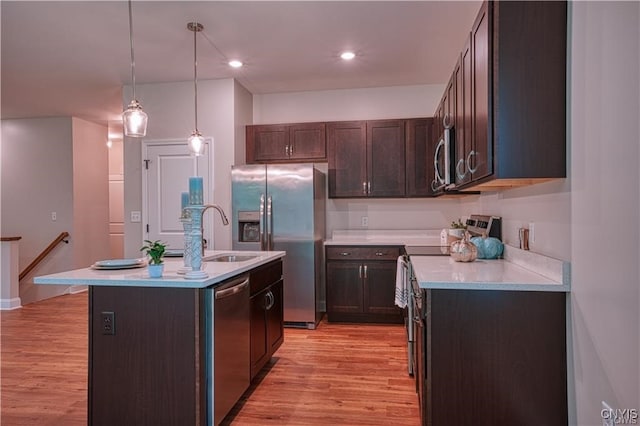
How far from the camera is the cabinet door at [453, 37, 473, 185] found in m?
2.31

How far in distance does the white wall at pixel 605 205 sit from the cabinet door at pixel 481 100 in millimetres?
318

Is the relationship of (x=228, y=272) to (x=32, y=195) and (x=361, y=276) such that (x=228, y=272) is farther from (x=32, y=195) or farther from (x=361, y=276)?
(x=32, y=195)

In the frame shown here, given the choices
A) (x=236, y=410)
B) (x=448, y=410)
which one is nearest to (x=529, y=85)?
(x=448, y=410)

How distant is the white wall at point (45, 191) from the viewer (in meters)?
6.19

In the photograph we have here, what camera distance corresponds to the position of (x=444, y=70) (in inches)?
172

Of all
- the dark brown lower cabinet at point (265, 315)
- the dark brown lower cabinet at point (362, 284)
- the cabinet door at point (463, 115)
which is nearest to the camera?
the cabinet door at point (463, 115)

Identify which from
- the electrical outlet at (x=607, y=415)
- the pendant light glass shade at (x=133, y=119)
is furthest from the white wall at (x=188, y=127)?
the electrical outlet at (x=607, y=415)

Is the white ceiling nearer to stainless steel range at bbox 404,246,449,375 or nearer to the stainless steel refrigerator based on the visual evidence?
the stainless steel refrigerator

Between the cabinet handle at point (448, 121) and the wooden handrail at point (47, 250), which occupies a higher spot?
the cabinet handle at point (448, 121)

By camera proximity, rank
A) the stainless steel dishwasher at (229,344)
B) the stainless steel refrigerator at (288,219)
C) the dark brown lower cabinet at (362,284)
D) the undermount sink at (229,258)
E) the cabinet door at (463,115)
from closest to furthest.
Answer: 1. the stainless steel dishwasher at (229,344)
2. the cabinet door at (463,115)
3. the undermount sink at (229,258)
4. the stainless steel refrigerator at (288,219)
5. the dark brown lower cabinet at (362,284)

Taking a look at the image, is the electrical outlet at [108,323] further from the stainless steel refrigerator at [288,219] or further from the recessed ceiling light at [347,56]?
the recessed ceiling light at [347,56]

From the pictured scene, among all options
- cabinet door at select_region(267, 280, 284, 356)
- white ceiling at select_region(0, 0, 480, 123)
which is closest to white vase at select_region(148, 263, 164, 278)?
cabinet door at select_region(267, 280, 284, 356)

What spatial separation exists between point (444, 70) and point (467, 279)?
10.1ft

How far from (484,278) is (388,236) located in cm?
295
